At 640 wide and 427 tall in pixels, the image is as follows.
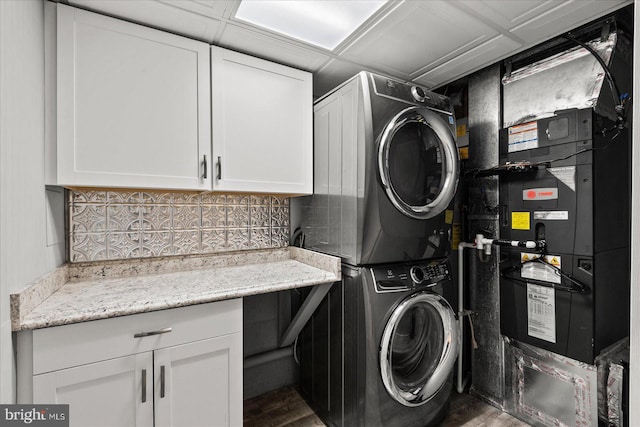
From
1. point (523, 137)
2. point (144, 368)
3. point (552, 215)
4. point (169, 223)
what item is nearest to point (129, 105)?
point (169, 223)

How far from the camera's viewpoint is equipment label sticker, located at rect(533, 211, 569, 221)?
1.61 metres

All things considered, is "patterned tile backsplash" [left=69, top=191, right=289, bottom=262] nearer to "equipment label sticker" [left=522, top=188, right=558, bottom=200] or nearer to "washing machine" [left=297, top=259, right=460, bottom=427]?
"washing machine" [left=297, top=259, right=460, bottom=427]

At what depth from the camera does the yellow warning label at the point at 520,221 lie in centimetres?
178

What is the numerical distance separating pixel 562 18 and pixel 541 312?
63.3 inches

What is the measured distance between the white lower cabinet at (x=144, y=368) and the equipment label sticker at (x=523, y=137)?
1.92m

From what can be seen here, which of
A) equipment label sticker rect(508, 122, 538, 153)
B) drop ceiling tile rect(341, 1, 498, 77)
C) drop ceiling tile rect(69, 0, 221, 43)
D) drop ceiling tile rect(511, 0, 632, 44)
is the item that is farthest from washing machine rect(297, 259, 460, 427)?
drop ceiling tile rect(69, 0, 221, 43)

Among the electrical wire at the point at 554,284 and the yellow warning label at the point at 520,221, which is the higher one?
the yellow warning label at the point at 520,221

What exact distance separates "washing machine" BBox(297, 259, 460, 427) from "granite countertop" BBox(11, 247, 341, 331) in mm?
236

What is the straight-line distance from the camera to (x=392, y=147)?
1.59 meters

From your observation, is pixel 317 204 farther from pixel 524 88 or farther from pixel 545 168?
pixel 524 88

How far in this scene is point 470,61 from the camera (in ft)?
6.12

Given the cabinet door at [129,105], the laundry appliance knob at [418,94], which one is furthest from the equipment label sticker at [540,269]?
the cabinet door at [129,105]

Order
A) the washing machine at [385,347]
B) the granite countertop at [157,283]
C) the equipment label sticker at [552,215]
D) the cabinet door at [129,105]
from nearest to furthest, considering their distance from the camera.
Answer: the granite countertop at [157,283], the cabinet door at [129,105], the washing machine at [385,347], the equipment label sticker at [552,215]

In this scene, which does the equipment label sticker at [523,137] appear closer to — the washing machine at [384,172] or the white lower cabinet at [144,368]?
the washing machine at [384,172]
